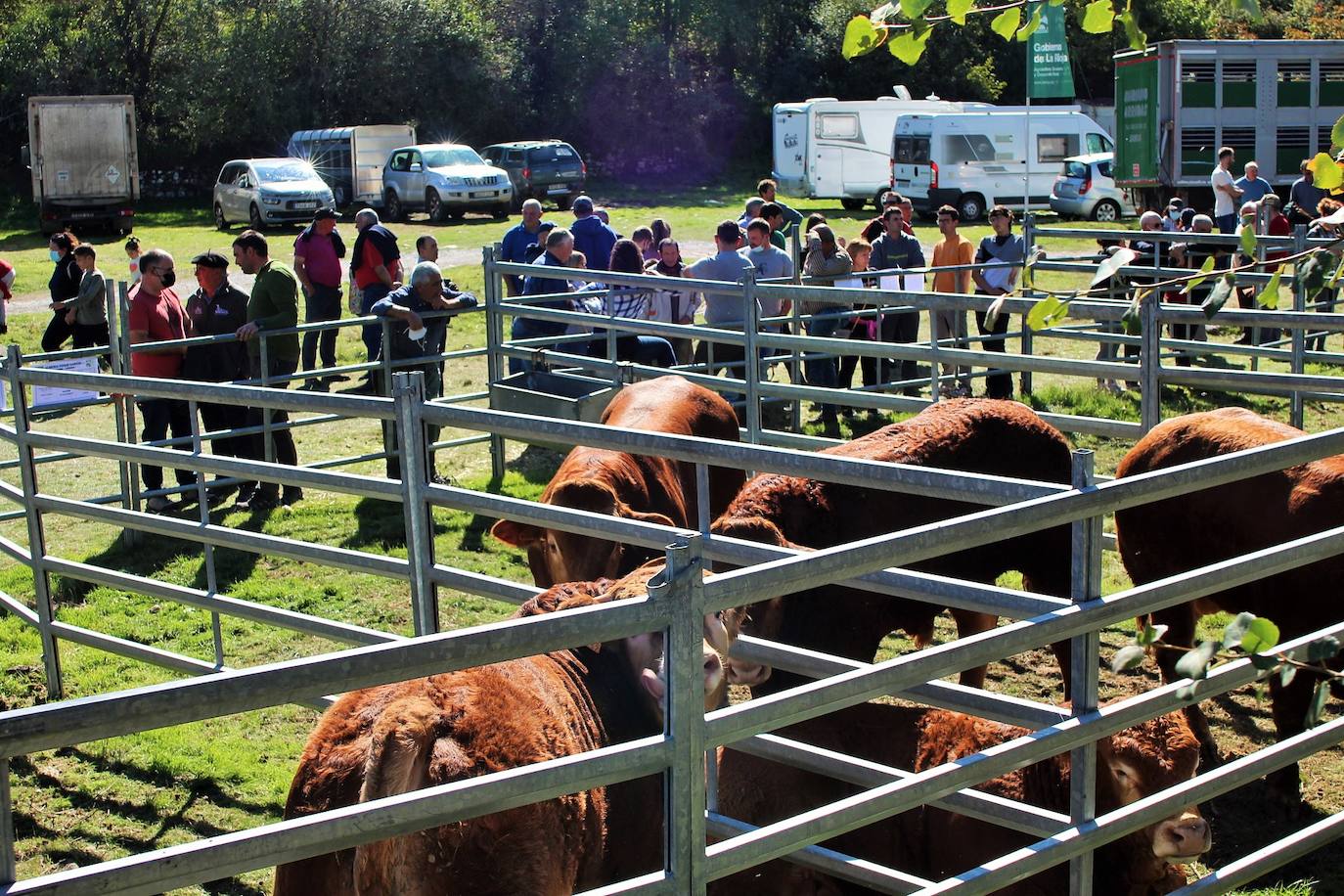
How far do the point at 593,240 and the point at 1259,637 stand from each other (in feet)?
40.0

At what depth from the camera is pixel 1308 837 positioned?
12.0ft

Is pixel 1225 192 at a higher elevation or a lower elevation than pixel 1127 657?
higher

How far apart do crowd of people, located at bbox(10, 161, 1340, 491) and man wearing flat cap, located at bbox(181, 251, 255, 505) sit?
13 mm

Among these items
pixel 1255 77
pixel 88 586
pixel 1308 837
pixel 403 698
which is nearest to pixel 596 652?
pixel 403 698

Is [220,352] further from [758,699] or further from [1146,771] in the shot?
[758,699]

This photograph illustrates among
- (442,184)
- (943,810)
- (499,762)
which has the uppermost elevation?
(442,184)

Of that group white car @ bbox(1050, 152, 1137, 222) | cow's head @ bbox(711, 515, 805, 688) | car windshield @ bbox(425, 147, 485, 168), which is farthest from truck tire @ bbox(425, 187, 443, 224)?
cow's head @ bbox(711, 515, 805, 688)

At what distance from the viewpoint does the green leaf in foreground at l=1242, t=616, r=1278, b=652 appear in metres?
2.17

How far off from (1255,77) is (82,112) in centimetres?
2612

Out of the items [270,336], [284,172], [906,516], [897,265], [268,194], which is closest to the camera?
[906,516]

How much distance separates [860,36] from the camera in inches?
121

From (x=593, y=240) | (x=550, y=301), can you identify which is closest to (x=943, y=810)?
(x=550, y=301)

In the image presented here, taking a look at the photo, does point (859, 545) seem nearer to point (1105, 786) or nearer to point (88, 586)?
point (1105, 786)

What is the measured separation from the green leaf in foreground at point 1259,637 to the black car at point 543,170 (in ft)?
117
